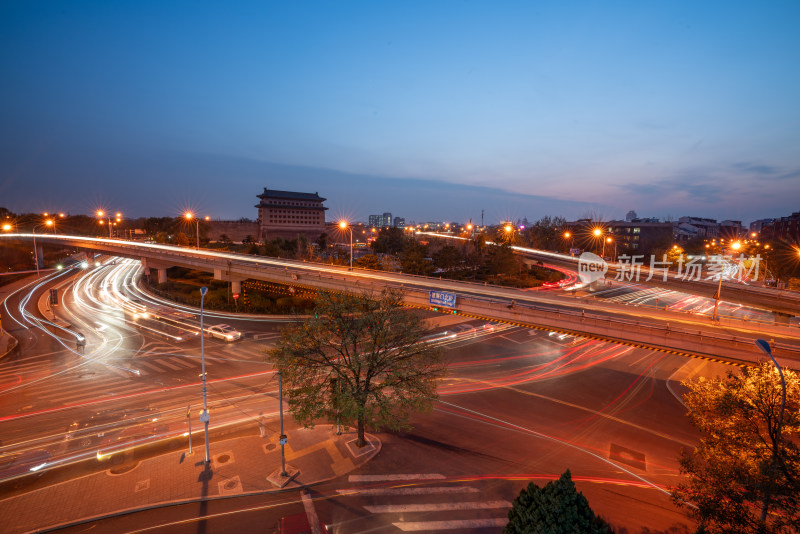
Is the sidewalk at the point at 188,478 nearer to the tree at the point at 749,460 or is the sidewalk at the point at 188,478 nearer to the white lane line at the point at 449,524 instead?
the white lane line at the point at 449,524

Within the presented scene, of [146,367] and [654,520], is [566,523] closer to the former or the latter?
[654,520]

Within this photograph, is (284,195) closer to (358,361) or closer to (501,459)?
(358,361)

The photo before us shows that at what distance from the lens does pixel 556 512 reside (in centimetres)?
970

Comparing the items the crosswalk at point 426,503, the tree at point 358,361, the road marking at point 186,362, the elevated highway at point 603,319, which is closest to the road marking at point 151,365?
the road marking at point 186,362

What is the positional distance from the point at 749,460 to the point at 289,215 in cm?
12138

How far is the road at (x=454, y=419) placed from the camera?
14383mm

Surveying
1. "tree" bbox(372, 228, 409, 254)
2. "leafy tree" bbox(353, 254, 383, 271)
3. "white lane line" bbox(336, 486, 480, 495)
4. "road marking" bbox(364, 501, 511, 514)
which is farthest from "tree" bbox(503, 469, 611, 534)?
"tree" bbox(372, 228, 409, 254)

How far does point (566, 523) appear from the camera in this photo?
9.50 m

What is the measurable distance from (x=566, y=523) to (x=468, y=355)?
2241cm

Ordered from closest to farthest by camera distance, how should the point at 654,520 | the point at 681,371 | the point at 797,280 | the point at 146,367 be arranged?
the point at 654,520 < the point at 146,367 < the point at 681,371 < the point at 797,280

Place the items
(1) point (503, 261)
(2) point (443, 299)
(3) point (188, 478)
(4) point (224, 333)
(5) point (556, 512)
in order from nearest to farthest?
(5) point (556, 512)
(3) point (188, 478)
(2) point (443, 299)
(4) point (224, 333)
(1) point (503, 261)

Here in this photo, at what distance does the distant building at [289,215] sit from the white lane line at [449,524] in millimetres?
105171

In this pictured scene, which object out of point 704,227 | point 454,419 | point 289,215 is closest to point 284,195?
point 289,215

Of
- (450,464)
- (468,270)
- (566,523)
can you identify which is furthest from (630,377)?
(468,270)
